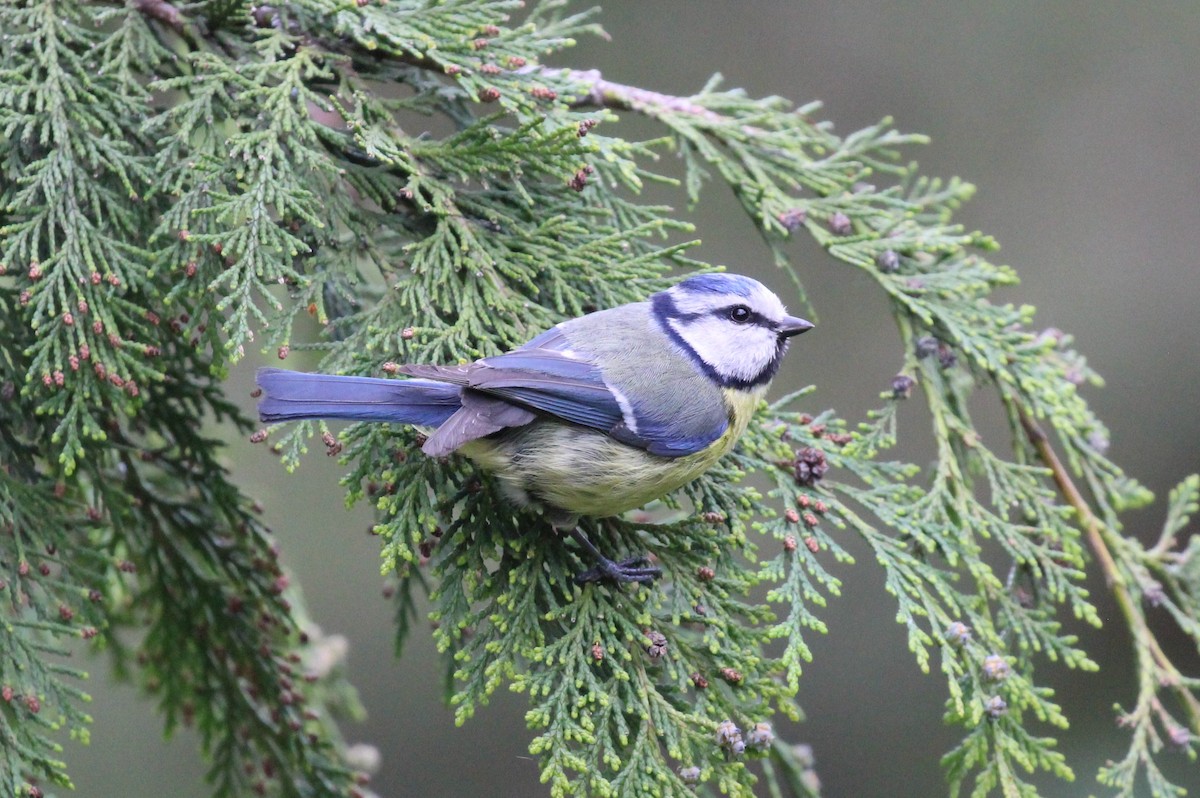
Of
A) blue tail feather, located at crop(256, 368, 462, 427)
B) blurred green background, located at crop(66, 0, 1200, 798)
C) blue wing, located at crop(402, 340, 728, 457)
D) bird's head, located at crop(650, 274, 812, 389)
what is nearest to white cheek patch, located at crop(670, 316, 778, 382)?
bird's head, located at crop(650, 274, 812, 389)

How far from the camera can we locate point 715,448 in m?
2.18

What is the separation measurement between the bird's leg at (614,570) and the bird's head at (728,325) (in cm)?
43

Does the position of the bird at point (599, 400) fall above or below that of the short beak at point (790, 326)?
below

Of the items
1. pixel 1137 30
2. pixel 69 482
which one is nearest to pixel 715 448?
pixel 69 482

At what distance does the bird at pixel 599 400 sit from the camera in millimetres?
1973

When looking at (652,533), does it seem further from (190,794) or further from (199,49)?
(190,794)

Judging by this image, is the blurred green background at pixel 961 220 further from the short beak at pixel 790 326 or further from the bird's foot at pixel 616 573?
the bird's foot at pixel 616 573

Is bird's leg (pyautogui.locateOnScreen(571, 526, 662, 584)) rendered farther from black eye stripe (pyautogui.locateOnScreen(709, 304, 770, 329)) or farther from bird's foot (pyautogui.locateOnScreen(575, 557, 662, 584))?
black eye stripe (pyautogui.locateOnScreen(709, 304, 770, 329))

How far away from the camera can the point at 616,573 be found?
202cm

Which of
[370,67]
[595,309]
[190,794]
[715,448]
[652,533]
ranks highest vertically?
[370,67]

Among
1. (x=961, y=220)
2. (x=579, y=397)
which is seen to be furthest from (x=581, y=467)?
(x=961, y=220)

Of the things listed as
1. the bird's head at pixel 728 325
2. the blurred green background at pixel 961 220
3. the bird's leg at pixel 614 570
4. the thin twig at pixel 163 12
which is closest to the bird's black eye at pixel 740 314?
the bird's head at pixel 728 325

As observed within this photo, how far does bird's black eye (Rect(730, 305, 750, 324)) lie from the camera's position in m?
2.37

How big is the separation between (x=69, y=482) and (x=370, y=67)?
1091 millimetres
